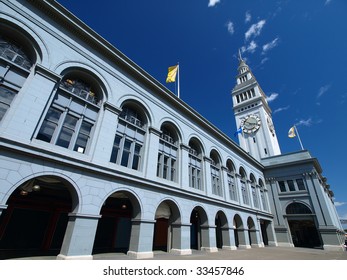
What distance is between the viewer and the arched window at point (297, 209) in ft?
92.4

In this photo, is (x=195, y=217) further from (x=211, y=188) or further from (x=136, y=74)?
(x=136, y=74)

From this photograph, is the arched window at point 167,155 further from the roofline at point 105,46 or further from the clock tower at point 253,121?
the clock tower at point 253,121

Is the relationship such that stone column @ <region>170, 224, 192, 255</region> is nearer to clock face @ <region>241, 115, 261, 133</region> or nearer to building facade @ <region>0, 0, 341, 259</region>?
building facade @ <region>0, 0, 341, 259</region>

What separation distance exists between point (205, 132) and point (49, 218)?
16866 mm

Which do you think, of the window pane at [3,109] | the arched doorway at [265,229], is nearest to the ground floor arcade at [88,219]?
the window pane at [3,109]

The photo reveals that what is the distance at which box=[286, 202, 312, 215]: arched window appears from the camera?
2817 centimetres

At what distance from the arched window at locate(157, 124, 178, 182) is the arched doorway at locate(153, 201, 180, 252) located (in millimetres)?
2423

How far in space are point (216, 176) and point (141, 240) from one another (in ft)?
41.0

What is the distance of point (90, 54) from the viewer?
12.9m

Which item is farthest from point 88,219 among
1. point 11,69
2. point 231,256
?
point 231,256

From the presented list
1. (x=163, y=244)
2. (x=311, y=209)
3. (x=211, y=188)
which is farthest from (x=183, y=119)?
(x=311, y=209)

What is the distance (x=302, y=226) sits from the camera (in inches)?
1218

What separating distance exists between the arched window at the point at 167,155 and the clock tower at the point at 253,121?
31416 millimetres

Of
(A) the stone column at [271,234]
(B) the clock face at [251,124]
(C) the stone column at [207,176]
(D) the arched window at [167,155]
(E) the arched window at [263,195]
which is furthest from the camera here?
(B) the clock face at [251,124]
